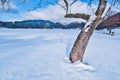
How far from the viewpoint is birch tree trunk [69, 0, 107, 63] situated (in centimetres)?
826

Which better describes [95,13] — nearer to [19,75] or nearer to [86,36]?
[86,36]

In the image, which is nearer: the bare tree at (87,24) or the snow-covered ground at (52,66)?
the snow-covered ground at (52,66)

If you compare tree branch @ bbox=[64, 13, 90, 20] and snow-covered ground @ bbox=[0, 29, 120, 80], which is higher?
tree branch @ bbox=[64, 13, 90, 20]

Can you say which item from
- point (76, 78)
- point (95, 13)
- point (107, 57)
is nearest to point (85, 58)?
point (107, 57)

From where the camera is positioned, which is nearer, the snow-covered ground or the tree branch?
the snow-covered ground

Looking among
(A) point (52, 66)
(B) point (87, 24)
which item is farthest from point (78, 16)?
(A) point (52, 66)

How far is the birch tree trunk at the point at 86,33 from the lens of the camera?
826 centimetres

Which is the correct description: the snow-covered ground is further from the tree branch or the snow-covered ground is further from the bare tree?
the tree branch

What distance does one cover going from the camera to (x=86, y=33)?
8398 millimetres

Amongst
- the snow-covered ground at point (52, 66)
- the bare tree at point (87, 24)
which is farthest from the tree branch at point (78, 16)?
the snow-covered ground at point (52, 66)

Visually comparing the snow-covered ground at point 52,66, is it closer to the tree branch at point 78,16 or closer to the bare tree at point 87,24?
the bare tree at point 87,24

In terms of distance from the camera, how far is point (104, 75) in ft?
24.9

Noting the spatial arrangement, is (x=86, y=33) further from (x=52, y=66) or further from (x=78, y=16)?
(x=52, y=66)

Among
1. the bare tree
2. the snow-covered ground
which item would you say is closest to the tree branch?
the bare tree
